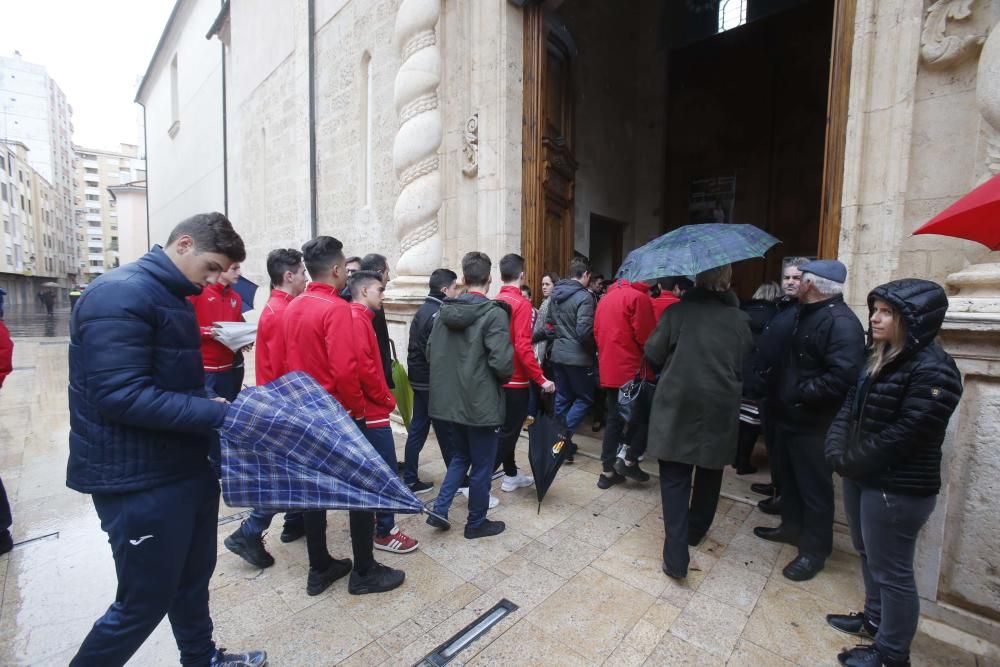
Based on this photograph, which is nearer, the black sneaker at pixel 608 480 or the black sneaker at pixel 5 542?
the black sneaker at pixel 5 542

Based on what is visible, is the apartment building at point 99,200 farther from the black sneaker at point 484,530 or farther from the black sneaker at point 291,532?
the black sneaker at point 484,530

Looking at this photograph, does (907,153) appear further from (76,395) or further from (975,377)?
(76,395)

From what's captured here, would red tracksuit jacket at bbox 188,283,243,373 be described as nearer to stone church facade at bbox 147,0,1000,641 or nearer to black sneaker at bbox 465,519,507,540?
stone church facade at bbox 147,0,1000,641

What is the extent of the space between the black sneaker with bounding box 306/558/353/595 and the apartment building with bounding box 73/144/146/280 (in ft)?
277

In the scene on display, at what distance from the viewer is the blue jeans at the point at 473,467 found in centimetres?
313

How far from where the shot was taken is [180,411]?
1578 mm

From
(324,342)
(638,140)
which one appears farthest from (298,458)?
(638,140)

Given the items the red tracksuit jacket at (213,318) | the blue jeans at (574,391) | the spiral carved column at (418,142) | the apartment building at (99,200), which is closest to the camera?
the red tracksuit jacket at (213,318)

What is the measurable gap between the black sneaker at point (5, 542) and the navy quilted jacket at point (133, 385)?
2265mm

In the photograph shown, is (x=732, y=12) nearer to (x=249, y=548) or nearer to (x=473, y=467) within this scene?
(x=473, y=467)

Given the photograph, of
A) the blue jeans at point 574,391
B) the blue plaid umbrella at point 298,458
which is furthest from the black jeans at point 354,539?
the blue jeans at point 574,391

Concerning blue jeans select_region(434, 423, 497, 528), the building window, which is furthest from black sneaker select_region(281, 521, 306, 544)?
the building window

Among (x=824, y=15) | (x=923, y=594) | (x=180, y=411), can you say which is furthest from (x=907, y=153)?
(x=824, y=15)

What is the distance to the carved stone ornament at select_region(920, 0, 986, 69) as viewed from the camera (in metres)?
2.56
